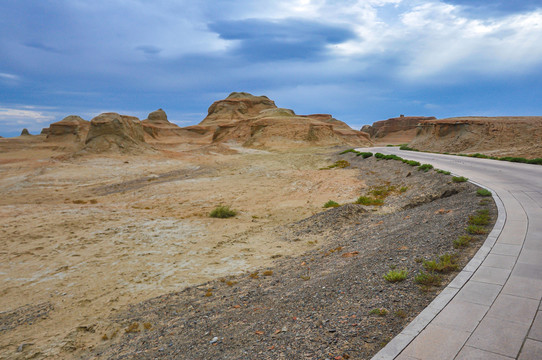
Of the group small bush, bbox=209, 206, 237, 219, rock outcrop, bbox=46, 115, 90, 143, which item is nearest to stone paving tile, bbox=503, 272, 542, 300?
small bush, bbox=209, 206, 237, 219

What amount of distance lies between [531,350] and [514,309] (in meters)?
0.85

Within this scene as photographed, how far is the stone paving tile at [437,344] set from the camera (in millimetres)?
3285

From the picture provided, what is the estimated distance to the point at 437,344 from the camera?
11.3 ft

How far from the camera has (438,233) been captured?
7227 mm

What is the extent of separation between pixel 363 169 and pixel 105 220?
801 inches

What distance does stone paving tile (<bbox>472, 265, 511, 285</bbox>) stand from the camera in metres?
4.70

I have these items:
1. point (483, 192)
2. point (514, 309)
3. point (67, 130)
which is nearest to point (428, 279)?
point (514, 309)

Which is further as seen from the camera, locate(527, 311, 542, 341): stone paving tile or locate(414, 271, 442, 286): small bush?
locate(414, 271, 442, 286): small bush

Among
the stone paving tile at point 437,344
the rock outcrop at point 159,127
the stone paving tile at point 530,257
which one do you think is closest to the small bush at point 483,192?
the stone paving tile at point 530,257

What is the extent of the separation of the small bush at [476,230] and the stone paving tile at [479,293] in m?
2.43

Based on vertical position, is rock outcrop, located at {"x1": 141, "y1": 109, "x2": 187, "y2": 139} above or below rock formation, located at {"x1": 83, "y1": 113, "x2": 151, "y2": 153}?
above

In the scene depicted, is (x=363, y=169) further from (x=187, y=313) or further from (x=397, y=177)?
(x=187, y=313)

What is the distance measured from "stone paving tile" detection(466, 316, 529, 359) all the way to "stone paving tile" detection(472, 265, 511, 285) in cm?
110

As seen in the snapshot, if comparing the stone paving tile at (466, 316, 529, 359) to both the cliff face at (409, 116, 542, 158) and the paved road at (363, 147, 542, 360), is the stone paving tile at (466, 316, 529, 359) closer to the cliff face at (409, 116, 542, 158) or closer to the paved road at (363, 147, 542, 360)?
the paved road at (363, 147, 542, 360)
